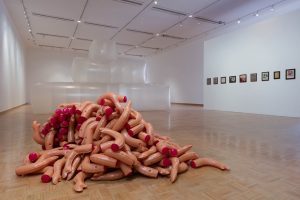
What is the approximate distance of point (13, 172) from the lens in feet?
5.53

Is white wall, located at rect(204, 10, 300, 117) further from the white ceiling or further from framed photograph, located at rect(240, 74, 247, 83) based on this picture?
the white ceiling

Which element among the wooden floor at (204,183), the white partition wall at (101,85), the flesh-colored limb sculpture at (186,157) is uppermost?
the white partition wall at (101,85)

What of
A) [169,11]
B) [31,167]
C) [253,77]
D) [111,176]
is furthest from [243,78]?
[31,167]

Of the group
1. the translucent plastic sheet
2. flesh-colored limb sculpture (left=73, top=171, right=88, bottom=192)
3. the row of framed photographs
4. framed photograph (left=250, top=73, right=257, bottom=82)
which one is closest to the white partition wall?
the translucent plastic sheet

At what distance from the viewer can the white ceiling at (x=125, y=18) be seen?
6832 mm

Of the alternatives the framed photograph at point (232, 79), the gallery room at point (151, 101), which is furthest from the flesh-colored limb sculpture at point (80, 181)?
the framed photograph at point (232, 79)

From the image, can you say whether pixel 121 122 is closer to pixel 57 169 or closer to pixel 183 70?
pixel 57 169

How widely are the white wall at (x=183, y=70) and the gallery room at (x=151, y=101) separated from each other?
0.27 ft

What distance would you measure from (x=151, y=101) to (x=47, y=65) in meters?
9.46

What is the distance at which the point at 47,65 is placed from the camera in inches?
552

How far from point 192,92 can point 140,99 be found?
524cm

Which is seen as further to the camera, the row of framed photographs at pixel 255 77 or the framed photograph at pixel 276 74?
the framed photograph at pixel 276 74

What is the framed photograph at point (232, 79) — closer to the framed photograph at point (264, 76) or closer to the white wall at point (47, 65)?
the framed photograph at point (264, 76)

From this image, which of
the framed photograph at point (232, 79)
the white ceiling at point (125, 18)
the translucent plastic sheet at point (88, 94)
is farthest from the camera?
the framed photograph at point (232, 79)
